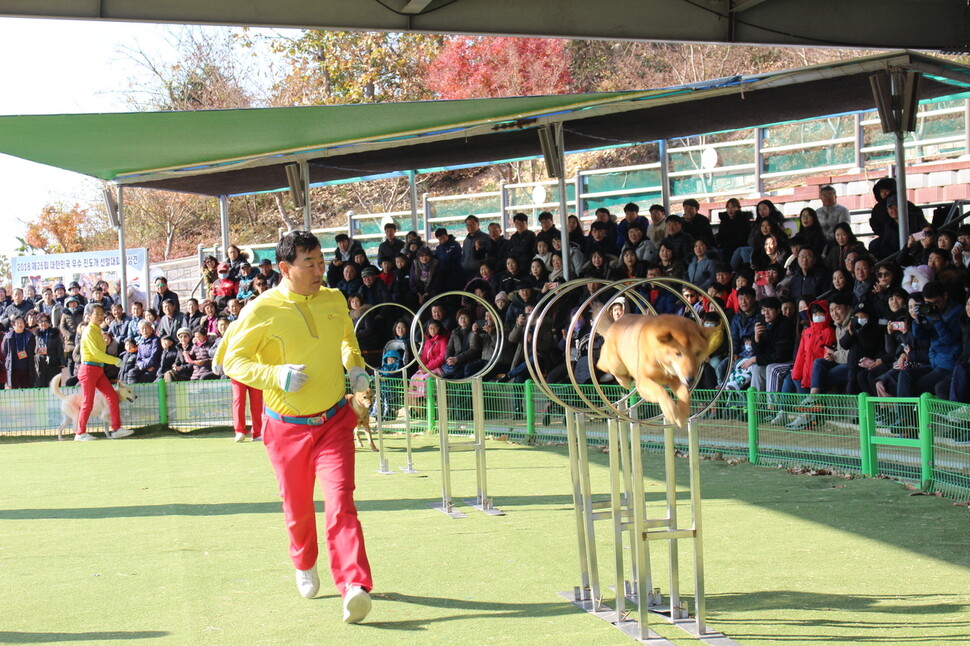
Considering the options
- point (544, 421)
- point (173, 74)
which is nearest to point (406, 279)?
point (544, 421)

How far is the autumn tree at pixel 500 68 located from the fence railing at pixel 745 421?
1588 cm

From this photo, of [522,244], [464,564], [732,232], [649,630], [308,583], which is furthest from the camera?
[522,244]

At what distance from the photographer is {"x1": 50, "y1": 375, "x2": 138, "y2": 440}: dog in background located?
48.4 ft

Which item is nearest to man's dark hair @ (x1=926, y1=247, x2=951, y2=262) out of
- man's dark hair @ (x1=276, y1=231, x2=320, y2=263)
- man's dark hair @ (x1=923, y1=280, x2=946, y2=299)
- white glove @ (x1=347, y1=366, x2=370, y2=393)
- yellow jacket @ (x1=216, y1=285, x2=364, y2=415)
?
man's dark hair @ (x1=923, y1=280, x2=946, y2=299)

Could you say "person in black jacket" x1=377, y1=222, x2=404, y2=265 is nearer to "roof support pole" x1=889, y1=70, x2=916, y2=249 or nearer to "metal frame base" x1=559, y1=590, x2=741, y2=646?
"roof support pole" x1=889, y1=70, x2=916, y2=249

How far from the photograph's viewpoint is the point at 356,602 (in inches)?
192

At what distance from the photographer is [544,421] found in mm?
11914

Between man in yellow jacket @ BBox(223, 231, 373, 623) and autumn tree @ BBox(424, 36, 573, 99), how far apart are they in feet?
77.2

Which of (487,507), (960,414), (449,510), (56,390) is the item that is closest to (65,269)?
(56,390)

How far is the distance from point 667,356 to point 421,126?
10078mm

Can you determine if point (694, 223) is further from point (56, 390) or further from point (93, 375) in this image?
point (56, 390)

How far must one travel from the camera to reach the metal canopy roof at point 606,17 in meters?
9.27

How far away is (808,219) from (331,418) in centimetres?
827

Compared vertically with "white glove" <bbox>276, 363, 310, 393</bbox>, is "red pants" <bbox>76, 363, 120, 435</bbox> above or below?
below
